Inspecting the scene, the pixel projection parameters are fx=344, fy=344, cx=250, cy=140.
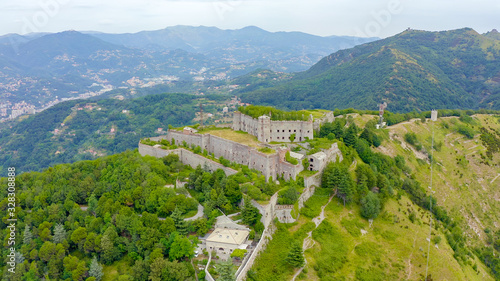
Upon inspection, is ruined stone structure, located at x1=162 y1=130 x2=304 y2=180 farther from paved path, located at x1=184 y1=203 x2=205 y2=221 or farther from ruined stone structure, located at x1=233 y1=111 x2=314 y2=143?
paved path, located at x1=184 y1=203 x2=205 y2=221

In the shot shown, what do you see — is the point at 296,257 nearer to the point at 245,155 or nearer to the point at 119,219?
the point at 245,155

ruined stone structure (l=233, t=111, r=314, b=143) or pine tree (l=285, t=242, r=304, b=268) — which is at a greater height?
ruined stone structure (l=233, t=111, r=314, b=143)

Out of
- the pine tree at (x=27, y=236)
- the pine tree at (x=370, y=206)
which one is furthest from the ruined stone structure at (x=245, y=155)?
the pine tree at (x=27, y=236)

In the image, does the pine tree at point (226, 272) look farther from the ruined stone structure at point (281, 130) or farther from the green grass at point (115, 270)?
the ruined stone structure at point (281, 130)

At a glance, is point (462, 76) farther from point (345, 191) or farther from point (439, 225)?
point (345, 191)

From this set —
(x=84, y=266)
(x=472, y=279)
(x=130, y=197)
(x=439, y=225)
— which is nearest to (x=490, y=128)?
(x=439, y=225)

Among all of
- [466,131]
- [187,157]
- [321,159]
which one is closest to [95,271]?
[187,157]

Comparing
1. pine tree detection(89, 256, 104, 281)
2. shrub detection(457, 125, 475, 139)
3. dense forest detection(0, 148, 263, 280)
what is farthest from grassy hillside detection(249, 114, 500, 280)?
pine tree detection(89, 256, 104, 281)
